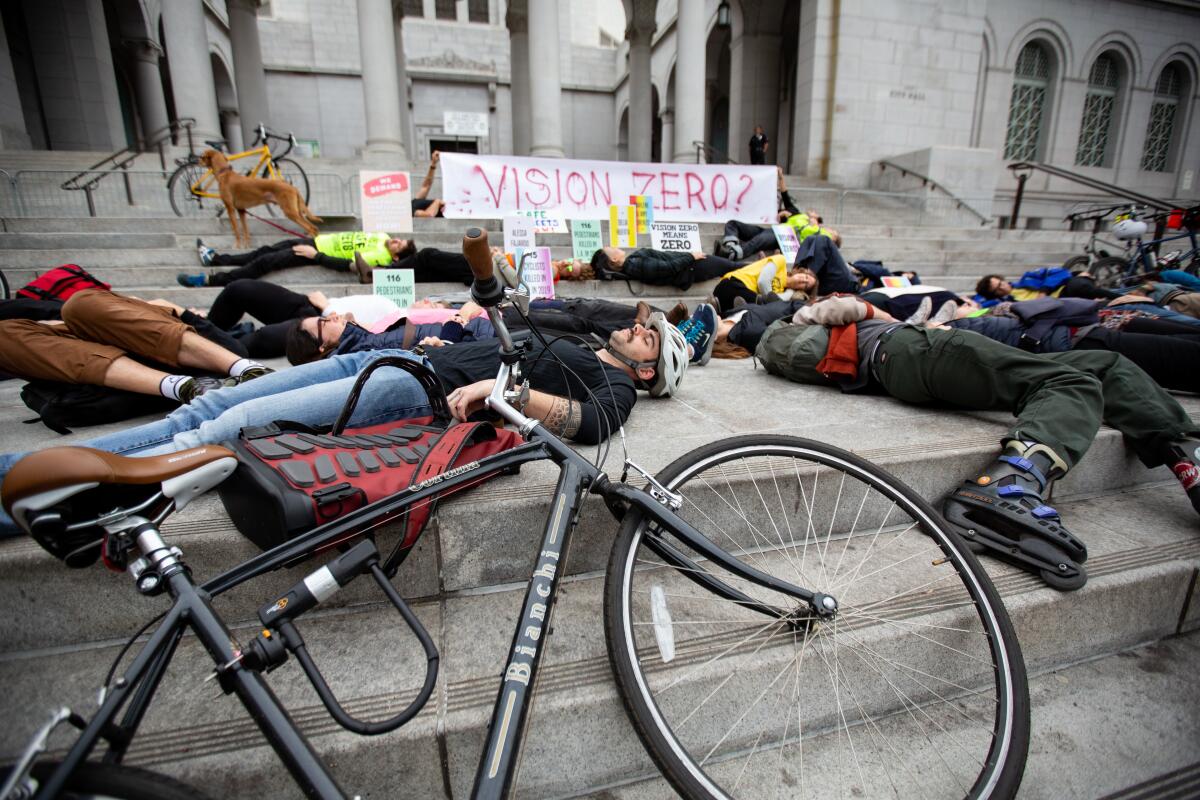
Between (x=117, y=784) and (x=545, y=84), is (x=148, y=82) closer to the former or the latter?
(x=545, y=84)

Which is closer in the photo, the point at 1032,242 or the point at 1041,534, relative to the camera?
the point at 1041,534

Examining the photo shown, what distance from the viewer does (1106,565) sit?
200cm

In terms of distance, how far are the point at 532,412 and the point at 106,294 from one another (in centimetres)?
242

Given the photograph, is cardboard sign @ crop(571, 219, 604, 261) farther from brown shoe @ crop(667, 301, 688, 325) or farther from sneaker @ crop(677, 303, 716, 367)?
brown shoe @ crop(667, 301, 688, 325)

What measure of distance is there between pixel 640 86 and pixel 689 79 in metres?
5.93

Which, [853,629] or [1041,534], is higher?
[1041,534]

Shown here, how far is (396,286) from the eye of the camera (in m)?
5.75

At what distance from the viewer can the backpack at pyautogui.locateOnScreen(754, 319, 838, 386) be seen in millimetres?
3525

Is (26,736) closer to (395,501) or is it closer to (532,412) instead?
(395,501)

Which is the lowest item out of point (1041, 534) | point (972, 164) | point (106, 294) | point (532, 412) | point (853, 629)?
point (853, 629)

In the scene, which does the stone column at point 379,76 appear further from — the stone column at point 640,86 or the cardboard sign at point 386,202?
the stone column at point 640,86

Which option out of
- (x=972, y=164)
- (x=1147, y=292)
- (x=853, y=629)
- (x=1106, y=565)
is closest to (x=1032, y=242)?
(x=972, y=164)

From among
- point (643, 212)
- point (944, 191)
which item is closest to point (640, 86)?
point (944, 191)

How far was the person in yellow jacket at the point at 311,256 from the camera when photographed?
6031mm
